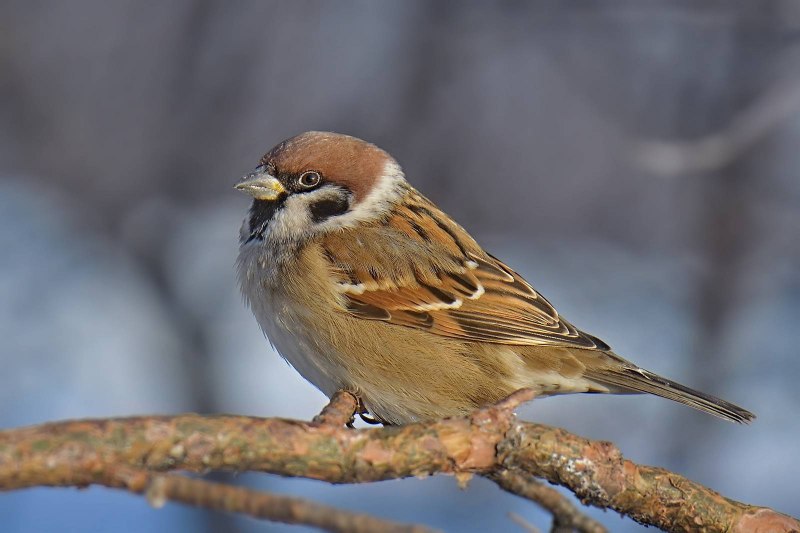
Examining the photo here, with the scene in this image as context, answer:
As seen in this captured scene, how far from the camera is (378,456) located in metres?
1.37

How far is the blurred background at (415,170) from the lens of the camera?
15.4 ft

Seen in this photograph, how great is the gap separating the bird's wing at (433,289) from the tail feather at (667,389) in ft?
0.26

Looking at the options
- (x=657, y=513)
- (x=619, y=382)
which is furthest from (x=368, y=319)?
(x=657, y=513)

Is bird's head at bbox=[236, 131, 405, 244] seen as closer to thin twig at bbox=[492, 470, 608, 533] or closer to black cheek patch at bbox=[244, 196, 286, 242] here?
black cheek patch at bbox=[244, 196, 286, 242]

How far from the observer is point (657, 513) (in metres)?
1.56

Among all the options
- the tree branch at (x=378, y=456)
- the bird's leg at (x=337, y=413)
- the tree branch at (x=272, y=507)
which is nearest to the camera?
the tree branch at (x=272, y=507)

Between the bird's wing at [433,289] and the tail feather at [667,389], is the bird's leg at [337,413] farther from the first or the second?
the tail feather at [667,389]

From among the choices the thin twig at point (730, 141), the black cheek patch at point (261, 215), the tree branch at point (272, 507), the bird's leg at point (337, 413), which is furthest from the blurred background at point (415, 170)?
the tree branch at point (272, 507)

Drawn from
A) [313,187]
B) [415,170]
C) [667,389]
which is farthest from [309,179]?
[415,170]

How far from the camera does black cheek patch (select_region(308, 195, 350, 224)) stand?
2.56 m

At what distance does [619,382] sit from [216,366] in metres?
2.54

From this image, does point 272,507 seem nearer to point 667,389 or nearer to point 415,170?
point 667,389

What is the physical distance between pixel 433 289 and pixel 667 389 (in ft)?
1.98

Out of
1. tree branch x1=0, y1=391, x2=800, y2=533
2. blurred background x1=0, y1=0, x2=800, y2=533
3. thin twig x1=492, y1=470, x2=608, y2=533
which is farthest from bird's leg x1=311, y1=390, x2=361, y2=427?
blurred background x1=0, y1=0, x2=800, y2=533
